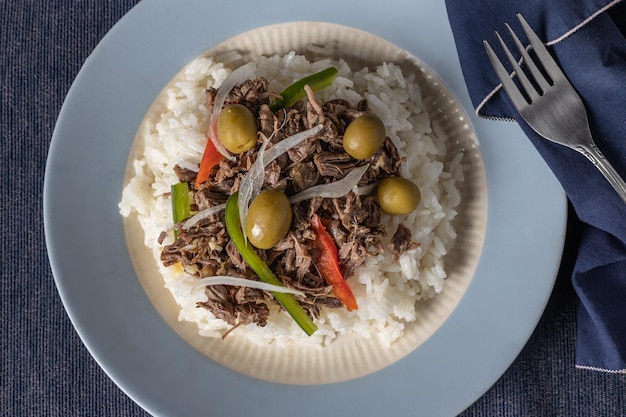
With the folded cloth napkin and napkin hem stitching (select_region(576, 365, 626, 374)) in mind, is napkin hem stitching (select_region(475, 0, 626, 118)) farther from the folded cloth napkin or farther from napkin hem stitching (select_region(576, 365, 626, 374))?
napkin hem stitching (select_region(576, 365, 626, 374))

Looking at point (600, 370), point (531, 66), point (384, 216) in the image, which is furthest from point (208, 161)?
point (600, 370)

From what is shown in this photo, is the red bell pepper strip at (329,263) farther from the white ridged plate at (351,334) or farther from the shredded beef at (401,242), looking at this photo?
the white ridged plate at (351,334)

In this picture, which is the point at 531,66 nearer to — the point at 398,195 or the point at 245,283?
the point at 398,195

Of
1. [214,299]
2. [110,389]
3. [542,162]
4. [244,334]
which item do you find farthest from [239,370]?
[542,162]

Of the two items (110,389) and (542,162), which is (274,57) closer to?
(542,162)

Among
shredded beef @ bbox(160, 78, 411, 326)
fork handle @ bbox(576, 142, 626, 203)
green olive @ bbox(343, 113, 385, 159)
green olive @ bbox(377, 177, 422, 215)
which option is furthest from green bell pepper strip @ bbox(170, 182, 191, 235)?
fork handle @ bbox(576, 142, 626, 203)

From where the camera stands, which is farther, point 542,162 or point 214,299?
point 542,162

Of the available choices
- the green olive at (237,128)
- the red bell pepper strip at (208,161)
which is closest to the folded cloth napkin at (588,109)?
the green olive at (237,128)
